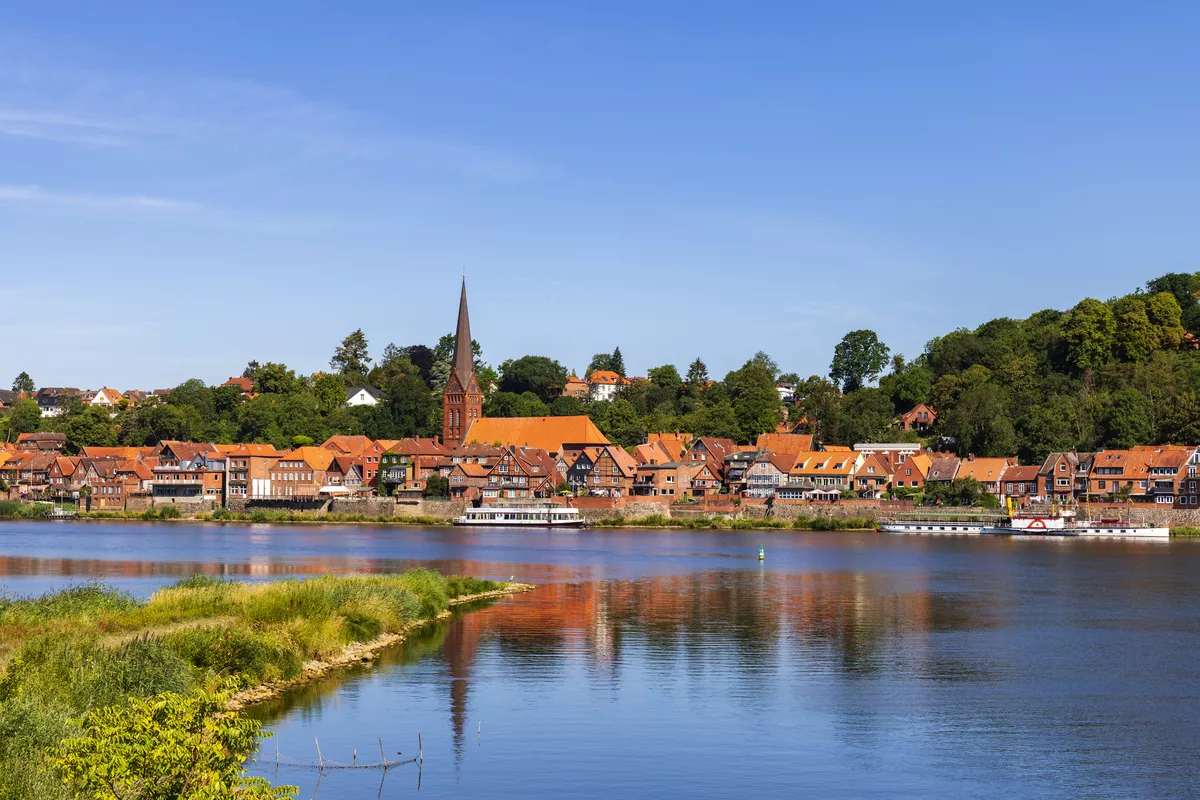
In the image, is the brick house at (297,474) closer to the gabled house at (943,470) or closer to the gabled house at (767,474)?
the gabled house at (767,474)

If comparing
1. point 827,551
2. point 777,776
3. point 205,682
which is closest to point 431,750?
point 205,682

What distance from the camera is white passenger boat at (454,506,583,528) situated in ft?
372

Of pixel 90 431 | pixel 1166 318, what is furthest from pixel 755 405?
pixel 90 431

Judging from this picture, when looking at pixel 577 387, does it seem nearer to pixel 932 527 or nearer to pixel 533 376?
pixel 533 376

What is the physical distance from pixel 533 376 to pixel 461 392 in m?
27.2

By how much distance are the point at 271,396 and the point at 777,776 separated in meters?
138

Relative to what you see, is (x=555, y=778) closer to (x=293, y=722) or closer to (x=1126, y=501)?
(x=293, y=722)

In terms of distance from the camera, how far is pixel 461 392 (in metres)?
140

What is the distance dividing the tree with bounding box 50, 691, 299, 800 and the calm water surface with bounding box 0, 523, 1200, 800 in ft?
20.9

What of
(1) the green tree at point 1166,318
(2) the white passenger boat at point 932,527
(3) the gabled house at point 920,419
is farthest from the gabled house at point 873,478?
(1) the green tree at point 1166,318

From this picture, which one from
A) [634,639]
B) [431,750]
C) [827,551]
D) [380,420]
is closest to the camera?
[431,750]

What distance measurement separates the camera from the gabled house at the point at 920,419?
133 metres

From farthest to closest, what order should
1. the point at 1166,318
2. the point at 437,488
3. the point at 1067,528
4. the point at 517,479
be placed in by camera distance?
the point at 1166,318
the point at 437,488
the point at 517,479
the point at 1067,528

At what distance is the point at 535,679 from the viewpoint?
3019 centimetres
